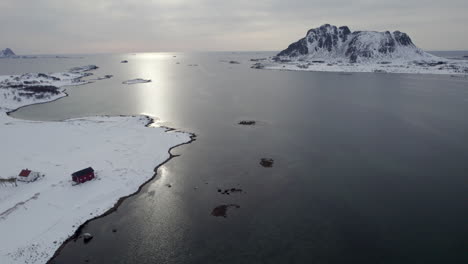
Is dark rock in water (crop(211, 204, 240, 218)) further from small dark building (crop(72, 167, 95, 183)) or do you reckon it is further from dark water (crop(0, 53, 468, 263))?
small dark building (crop(72, 167, 95, 183))

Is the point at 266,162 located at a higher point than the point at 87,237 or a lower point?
higher

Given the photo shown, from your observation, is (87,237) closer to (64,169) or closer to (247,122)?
(64,169)

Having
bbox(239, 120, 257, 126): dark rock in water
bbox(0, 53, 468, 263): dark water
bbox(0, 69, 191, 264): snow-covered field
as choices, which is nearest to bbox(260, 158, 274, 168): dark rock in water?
bbox(0, 53, 468, 263): dark water

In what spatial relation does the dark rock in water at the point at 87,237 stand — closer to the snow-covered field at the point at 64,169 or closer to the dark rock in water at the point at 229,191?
the snow-covered field at the point at 64,169

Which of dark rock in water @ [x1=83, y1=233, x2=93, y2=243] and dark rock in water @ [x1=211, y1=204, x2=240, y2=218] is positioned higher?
dark rock in water @ [x1=211, y1=204, x2=240, y2=218]

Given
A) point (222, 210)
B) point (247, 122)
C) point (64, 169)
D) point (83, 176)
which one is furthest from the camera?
point (247, 122)

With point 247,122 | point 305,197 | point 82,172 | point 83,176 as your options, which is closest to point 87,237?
point 83,176

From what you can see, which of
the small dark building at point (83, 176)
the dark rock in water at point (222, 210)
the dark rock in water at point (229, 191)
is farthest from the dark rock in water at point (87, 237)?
the dark rock in water at point (229, 191)
